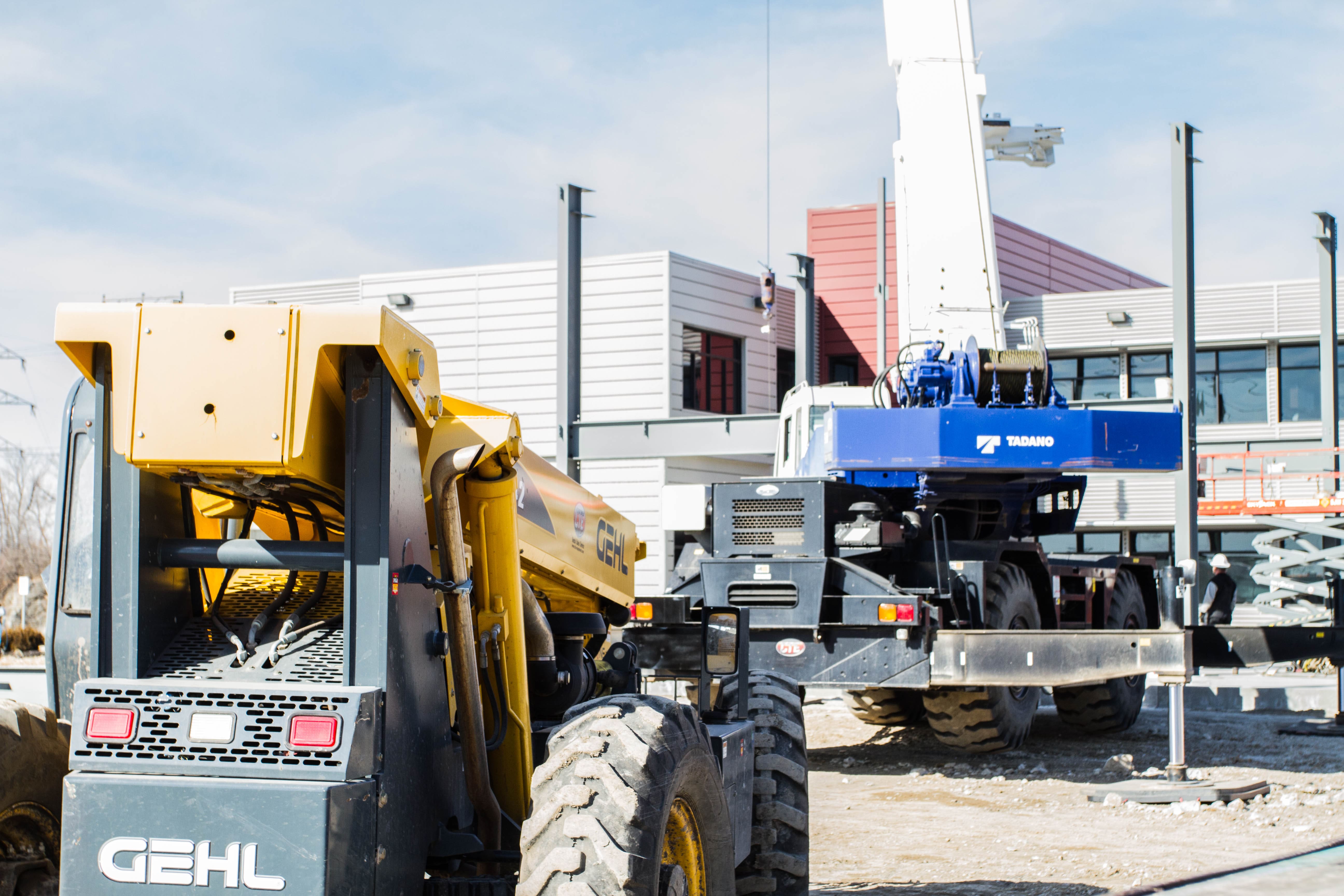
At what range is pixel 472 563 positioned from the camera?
4.55 metres

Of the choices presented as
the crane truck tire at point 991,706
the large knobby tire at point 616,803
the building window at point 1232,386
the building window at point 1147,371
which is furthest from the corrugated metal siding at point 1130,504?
the large knobby tire at point 616,803

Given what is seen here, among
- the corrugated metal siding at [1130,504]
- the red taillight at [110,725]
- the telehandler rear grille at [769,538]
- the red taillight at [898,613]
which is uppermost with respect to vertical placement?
the corrugated metal siding at [1130,504]

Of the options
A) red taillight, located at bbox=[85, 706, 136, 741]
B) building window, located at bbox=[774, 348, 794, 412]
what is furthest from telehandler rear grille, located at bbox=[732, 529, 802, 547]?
building window, located at bbox=[774, 348, 794, 412]

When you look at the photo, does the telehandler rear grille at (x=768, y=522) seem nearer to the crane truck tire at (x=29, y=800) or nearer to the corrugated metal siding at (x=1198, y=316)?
the crane truck tire at (x=29, y=800)

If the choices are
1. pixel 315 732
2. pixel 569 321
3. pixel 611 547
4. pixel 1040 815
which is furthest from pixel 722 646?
pixel 569 321

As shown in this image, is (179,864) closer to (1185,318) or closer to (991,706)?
(991,706)

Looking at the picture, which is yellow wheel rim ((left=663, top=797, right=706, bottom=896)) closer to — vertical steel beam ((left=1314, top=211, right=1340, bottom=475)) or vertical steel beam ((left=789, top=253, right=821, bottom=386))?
vertical steel beam ((left=789, top=253, right=821, bottom=386))

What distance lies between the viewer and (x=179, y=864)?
364 centimetres

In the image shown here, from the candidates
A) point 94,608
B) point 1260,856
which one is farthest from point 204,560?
point 1260,856

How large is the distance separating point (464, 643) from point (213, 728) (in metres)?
0.81

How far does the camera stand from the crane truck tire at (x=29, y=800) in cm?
490

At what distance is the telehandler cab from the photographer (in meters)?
3.67

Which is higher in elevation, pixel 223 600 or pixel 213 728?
pixel 223 600

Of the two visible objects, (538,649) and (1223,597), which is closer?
(538,649)
